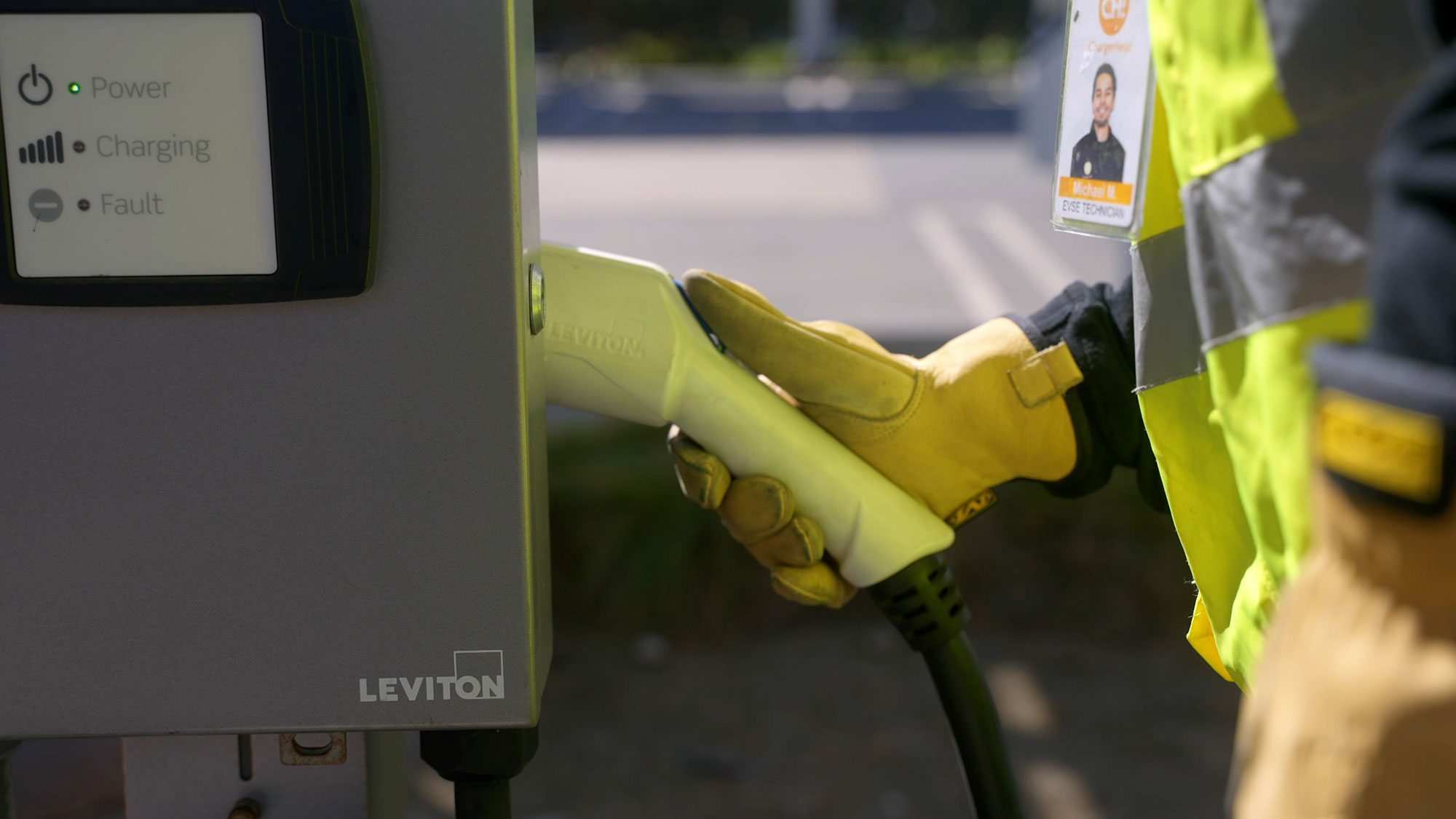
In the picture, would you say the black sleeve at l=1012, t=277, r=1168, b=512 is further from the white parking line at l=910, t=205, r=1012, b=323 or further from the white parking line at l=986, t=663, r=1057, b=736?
the white parking line at l=910, t=205, r=1012, b=323

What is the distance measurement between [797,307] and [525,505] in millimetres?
4740

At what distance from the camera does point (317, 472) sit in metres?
0.95

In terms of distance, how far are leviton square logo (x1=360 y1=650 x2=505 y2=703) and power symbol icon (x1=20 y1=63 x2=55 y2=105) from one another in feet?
1.60

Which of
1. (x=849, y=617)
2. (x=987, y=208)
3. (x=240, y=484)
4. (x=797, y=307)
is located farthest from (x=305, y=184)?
(x=987, y=208)

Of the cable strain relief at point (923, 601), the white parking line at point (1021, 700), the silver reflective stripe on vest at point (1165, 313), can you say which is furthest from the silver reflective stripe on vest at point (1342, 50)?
the white parking line at point (1021, 700)

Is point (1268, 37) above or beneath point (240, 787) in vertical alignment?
above

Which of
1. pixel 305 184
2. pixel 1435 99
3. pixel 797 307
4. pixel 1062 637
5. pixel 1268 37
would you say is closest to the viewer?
pixel 1435 99

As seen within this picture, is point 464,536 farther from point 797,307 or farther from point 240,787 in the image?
point 797,307

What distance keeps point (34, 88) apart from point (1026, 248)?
7.02 meters

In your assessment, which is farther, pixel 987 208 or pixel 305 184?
pixel 987 208

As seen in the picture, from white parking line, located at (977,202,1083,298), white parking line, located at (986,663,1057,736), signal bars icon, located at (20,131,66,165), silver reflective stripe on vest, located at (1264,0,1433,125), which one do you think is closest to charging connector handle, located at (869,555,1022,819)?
silver reflective stripe on vest, located at (1264,0,1433,125)

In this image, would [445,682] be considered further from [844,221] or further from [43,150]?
[844,221]

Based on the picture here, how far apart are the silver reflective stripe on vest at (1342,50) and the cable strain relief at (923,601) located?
65 centimetres

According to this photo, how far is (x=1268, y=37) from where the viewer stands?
2.39 ft
